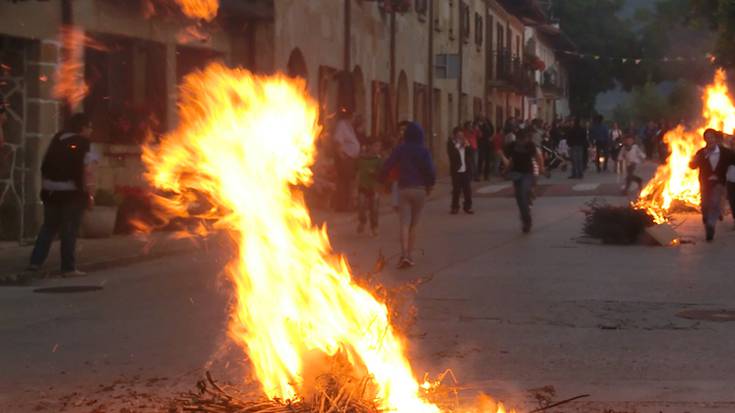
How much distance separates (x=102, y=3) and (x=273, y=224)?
45.3ft

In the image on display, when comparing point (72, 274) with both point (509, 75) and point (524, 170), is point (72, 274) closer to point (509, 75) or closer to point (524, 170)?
point (524, 170)

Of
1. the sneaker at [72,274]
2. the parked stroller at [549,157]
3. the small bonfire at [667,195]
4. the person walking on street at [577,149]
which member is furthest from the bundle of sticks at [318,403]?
the parked stroller at [549,157]

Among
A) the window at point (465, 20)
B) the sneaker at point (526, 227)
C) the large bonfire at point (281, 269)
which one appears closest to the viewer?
the large bonfire at point (281, 269)

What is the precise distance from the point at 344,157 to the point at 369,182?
4.43 meters

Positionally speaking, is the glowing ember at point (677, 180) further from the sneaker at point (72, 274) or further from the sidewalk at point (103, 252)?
the sneaker at point (72, 274)

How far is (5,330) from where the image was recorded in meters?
10.9

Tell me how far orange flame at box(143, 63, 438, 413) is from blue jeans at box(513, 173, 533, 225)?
13.0m

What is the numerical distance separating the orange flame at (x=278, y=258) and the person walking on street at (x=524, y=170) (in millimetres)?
13016

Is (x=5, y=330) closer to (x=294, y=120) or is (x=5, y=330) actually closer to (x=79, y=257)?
(x=294, y=120)

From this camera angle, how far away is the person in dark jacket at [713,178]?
19750 mm

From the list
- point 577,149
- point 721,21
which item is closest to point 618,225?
point 721,21

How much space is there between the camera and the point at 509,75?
58375 millimetres

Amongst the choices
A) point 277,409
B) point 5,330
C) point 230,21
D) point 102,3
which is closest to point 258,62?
point 230,21

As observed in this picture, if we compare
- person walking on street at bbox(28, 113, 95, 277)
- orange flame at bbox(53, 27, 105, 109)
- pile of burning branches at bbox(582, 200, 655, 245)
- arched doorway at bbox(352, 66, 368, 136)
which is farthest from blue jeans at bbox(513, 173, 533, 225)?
arched doorway at bbox(352, 66, 368, 136)
